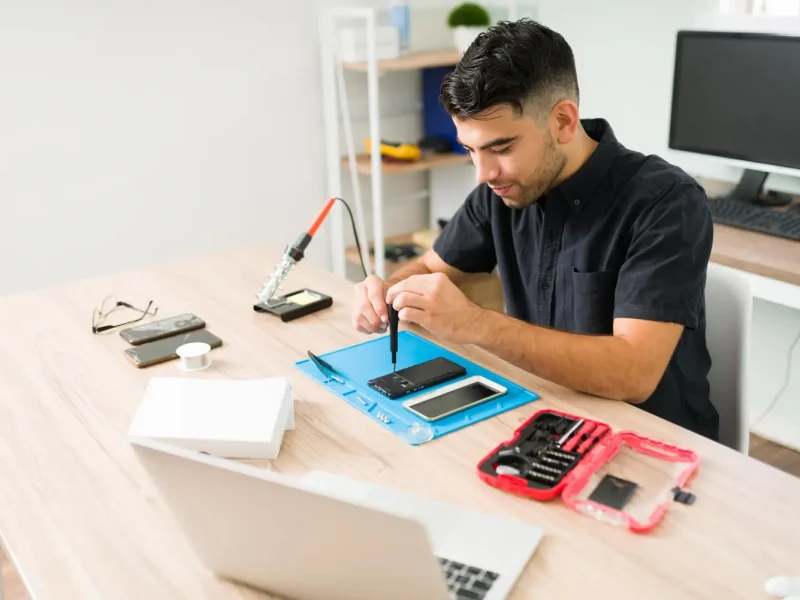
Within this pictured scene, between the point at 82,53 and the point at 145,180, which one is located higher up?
the point at 82,53

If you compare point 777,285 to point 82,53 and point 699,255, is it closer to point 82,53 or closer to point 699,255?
point 699,255

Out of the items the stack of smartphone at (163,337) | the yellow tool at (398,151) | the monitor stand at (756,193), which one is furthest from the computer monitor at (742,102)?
the stack of smartphone at (163,337)

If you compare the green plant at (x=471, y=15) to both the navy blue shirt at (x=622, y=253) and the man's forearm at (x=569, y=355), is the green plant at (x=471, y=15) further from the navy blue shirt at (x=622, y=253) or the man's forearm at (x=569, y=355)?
the man's forearm at (x=569, y=355)

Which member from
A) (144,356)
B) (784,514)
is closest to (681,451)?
(784,514)

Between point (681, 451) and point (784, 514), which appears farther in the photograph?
point (681, 451)

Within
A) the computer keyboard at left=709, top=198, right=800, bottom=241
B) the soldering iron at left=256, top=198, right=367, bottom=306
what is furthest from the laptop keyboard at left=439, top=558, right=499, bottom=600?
the computer keyboard at left=709, top=198, right=800, bottom=241

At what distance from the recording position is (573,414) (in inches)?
47.3

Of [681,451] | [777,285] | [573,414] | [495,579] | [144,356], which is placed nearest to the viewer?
[495,579]

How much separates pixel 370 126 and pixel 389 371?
1.90m

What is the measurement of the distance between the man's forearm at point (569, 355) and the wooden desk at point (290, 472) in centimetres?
3

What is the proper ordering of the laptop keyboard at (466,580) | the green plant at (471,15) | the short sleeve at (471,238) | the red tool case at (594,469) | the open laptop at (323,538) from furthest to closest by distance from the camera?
the green plant at (471,15) → the short sleeve at (471,238) → the red tool case at (594,469) → the laptop keyboard at (466,580) → the open laptop at (323,538)

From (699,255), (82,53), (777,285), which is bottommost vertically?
(777,285)

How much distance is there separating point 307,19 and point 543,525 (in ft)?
8.50

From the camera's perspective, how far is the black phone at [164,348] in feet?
4.71
